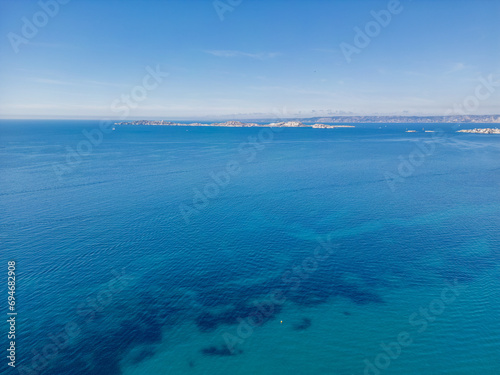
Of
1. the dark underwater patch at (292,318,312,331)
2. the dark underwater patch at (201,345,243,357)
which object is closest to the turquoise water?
the dark underwater patch at (201,345,243,357)

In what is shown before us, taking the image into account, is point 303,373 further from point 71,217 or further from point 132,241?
point 71,217

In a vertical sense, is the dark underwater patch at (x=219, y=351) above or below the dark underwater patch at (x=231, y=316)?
below

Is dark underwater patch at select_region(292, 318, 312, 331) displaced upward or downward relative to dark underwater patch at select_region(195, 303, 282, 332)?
downward

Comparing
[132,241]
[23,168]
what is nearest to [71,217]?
[132,241]

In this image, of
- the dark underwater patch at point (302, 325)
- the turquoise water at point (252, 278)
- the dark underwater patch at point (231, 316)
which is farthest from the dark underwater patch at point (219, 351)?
the dark underwater patch at point (302, 325)

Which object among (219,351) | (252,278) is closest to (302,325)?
(219,351)

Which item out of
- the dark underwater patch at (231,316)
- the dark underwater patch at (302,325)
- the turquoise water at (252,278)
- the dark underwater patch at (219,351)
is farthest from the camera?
the dark underwater patch at (231,316)

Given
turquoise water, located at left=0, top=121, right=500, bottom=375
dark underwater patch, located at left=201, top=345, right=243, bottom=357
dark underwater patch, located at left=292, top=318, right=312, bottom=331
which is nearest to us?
turquoise water, located at left=0, top=121, right=500, bottom=375

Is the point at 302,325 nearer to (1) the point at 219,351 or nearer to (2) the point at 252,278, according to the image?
(1) the point at 219,351

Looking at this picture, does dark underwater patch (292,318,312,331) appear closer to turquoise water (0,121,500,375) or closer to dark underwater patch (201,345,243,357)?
turquoise water (0,121,500,375)

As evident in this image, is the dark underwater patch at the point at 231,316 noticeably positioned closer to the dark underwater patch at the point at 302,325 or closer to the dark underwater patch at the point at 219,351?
the dark underwater patch at the point at 219,351
